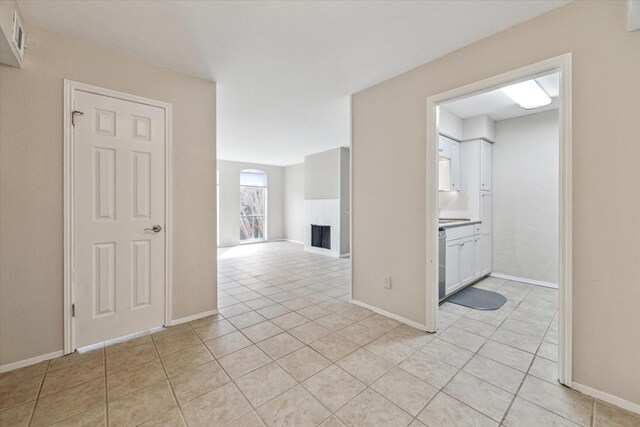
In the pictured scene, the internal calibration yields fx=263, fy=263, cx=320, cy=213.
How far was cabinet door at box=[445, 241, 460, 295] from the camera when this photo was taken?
3.28 metres

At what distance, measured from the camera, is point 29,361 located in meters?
2.00

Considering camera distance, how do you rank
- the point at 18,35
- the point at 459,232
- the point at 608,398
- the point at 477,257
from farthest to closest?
the point at 477,257 → the point at 459,232 → the point at 18,35 → the point at 608,398

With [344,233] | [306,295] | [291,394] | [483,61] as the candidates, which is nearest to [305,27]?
[483,61]

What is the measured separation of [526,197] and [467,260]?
1.47 meters

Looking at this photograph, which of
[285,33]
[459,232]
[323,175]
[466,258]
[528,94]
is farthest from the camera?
[323,175]

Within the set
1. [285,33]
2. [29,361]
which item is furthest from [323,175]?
[29,361]

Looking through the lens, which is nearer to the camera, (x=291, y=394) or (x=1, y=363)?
(x=291, y=394)

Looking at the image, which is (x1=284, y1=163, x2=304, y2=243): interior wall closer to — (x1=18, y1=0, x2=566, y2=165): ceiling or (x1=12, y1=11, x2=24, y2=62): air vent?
(x1=18, y1=0, x2=566, y2=165): ceiling

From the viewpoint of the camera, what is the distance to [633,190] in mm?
1562

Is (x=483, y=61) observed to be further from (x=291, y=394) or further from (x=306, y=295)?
(x=306, y=295)

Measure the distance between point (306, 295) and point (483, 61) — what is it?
312 cm

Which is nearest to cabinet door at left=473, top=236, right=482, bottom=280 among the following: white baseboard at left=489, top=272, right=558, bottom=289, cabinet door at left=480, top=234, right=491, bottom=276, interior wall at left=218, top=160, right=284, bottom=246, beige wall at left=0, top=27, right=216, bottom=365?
cabinet door at left=480, top=234, right=491, bottom=276

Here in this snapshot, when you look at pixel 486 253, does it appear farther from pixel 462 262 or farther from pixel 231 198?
pixel 231 198

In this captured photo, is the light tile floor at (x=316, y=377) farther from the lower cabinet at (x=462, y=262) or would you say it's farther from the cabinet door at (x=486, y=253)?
the cabinet door at (x=486, y=253)
